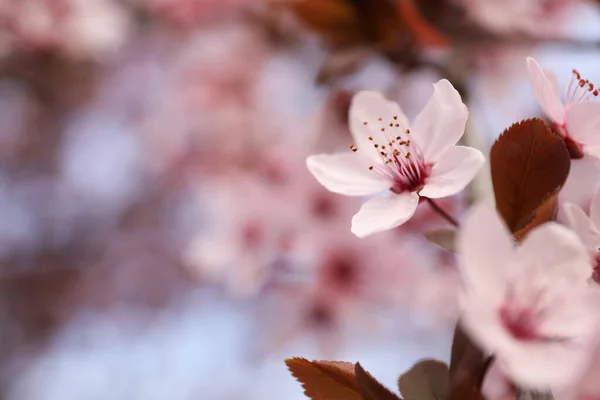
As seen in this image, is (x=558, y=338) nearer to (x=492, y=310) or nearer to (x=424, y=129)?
(x=492, y=310)

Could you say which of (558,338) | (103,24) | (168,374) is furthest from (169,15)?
(558,338)

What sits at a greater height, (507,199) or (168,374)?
(168,374)

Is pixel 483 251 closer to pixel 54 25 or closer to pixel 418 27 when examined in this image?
pixel 418 27

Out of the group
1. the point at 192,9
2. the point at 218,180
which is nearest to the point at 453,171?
the point at 218,180

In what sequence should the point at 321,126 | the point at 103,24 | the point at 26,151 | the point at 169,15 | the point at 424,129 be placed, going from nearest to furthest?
the point at 424,129 < the point at 321,126 < the point at 103,24 < the point at 169,15 < the point at 26,151

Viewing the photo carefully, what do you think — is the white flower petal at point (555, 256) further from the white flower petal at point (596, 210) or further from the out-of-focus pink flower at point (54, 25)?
the out-of-focus pink flower at point (54, 25)

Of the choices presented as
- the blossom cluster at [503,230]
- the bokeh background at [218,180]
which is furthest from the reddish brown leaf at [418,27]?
the blossom cluster at [503,230]

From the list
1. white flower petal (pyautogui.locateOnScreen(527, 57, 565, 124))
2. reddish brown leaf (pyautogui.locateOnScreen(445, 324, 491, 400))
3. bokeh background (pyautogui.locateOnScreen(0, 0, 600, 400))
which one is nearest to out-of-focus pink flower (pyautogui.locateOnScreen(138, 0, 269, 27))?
bokeh background (pyautogui.locateOnScreen(0, 0, 600, 400))
